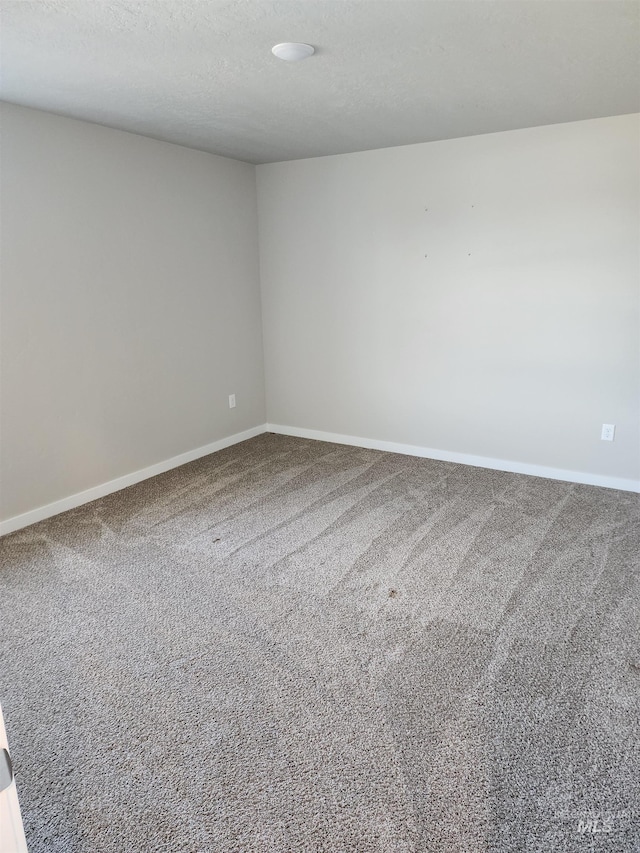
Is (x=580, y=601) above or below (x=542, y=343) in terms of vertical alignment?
below

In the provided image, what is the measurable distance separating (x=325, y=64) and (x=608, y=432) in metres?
2.72

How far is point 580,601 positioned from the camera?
2535 mm

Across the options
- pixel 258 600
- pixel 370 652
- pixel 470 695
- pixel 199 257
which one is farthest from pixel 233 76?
pixel 470 695

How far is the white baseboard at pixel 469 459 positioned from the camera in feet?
12.3

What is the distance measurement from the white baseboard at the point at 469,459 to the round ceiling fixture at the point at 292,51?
2.86m

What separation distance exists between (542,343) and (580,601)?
183 centimetres

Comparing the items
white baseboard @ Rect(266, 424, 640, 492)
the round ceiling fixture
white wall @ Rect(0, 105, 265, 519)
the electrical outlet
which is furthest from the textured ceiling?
white baseboard @ Rect(266, 424, 640, 492)

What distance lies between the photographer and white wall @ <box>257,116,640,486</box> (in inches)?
137

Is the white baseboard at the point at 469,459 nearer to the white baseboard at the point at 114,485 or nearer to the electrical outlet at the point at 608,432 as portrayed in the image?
the electrical outlet at the point at 608,432

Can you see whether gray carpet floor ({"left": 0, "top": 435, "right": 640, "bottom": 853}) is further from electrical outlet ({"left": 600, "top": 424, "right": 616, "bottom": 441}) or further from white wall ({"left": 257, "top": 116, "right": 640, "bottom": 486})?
white wall ({"left": 257, "top": 116, "right": 640, "bottom": 486})

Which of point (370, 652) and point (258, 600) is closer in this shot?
point (370, 652)

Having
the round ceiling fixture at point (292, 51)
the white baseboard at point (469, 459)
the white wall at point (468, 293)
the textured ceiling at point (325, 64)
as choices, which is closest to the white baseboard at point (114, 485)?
the white baseboard at point (469, 459)

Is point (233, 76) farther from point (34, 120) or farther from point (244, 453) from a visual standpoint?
point (244, 453)

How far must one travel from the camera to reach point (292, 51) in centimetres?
214
